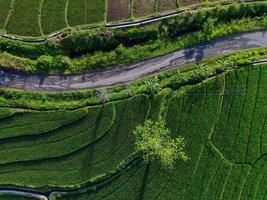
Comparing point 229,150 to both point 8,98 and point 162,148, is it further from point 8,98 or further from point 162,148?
point 8,98

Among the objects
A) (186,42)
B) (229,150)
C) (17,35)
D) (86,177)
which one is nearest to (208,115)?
(229,150)

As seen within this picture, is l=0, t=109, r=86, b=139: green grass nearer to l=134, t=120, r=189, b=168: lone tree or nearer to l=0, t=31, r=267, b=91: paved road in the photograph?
l=0, t=31, r=267, b=91: paved road

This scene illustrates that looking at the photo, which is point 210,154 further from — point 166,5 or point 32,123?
point 32,123

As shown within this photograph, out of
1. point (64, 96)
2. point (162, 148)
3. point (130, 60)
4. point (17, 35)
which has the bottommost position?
point (162, 148)

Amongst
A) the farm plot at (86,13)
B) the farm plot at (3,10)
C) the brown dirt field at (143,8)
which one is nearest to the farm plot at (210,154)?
the brown dirt field at (143,8)

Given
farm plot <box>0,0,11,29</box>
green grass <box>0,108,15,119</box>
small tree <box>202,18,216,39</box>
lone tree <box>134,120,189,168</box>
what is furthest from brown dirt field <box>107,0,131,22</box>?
green grass <box>0,108,15,119</box>

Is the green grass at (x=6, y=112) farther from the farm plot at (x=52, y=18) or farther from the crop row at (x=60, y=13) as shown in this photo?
the farm plot at (x=52, y=18)

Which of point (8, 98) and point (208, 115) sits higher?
point (8, 98)

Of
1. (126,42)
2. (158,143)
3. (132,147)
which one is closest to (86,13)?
(126,42)
